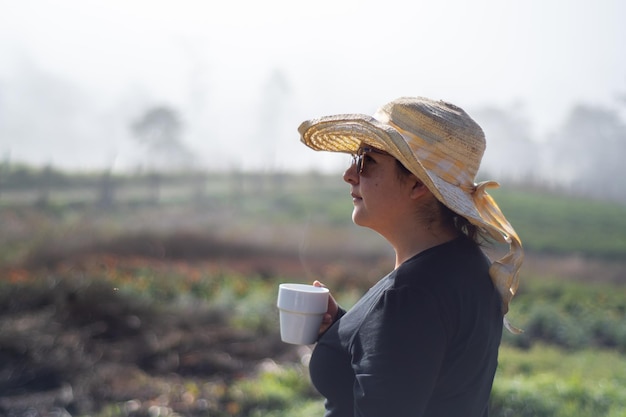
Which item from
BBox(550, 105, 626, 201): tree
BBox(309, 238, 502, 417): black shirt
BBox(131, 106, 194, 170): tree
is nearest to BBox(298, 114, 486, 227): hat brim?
BBox(309, 238, 502, 417): black shirt

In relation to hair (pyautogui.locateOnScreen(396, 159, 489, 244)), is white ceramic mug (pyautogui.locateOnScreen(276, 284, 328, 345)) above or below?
below

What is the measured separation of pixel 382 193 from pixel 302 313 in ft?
1.45

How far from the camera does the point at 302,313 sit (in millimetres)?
2021

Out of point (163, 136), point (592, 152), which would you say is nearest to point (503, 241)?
point (163, 136)

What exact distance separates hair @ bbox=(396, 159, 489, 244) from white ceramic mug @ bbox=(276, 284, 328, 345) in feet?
1.42

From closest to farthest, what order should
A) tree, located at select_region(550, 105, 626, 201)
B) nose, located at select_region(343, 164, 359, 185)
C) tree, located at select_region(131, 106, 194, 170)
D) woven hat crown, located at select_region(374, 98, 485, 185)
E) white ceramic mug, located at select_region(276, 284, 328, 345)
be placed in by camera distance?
woven hat crown, located at select_region(374, 98, 485, 185), nose, located at select_region(343, 164, 359, 185), white ceramic mug, located at select_region(276, 284, 328, 345), tree, located at select_region(550, 105, 626, 201), tree, located at select_region(131, 106, 194, 170)

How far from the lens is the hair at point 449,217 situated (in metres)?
1.83

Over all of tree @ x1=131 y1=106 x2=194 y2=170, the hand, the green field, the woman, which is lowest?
the green field

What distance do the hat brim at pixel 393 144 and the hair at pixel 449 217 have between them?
0.04 m

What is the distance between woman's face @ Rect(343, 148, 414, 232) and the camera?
1830mm

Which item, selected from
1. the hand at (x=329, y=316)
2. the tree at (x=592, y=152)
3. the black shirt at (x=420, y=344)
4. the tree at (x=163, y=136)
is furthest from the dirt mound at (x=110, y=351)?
the tree at (x=592, y=152)

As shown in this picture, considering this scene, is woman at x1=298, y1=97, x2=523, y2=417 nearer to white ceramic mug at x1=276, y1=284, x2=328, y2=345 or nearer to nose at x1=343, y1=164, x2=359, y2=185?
nose at x1=343, y1=164, x2=359, y2=185

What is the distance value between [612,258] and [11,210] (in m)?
12.1

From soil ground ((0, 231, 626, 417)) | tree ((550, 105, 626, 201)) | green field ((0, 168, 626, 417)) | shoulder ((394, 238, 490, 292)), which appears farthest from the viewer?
tree ((550, 105, 626, 201))
